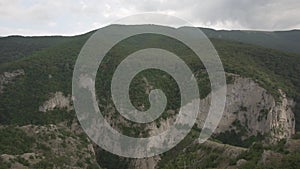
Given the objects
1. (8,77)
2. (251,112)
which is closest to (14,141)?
(8,77)

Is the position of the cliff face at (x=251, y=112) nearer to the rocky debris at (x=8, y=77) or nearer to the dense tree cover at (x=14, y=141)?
the dense tree cover at (x=14, y=141)

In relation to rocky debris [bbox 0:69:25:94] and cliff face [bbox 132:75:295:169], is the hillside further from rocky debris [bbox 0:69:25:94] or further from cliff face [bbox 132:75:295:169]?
cliff face [bbox 132:75:295:169]

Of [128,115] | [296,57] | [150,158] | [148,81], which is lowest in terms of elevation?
[150,158]

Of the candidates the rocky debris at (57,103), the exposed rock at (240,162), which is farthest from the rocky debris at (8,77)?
the exposed rock at (240,162)

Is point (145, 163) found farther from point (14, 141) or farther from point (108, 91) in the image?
point (14, 141)

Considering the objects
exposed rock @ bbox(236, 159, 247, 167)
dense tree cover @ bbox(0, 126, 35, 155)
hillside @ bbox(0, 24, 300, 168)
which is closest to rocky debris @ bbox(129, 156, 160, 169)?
hillside @ bbox(0, 24, 300, 168)

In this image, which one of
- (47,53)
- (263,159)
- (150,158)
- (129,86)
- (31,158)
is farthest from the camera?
(47,53)

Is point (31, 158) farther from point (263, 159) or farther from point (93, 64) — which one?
point (93, 64)

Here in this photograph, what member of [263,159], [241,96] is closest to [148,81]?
[241,96]
